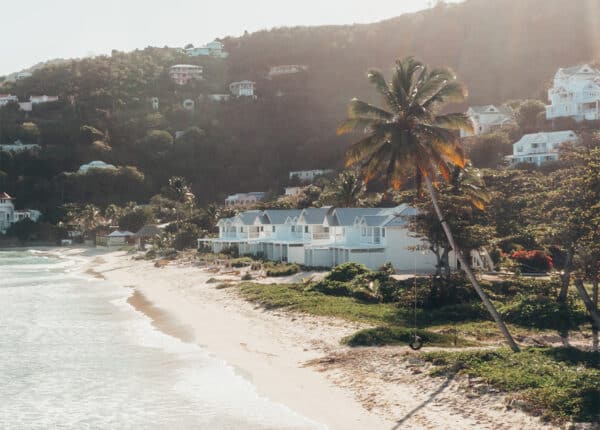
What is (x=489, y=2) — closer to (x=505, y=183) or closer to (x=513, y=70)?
(x=513, y=70)

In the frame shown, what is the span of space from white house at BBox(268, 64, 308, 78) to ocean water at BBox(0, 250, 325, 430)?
456 feet

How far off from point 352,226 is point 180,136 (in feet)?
302

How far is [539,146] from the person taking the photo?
222ft

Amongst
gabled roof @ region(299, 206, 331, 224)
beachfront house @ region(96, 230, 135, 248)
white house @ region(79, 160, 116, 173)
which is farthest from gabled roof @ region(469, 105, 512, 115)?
white house @ region(79, 160, 116, 173)

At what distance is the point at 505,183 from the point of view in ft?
155

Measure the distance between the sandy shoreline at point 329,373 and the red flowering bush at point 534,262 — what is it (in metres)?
14.4

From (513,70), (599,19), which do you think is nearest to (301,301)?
(513,70)

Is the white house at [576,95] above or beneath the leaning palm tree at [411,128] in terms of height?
above

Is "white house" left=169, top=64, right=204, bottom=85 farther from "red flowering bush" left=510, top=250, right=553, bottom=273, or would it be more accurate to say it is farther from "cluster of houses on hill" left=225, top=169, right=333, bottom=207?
"red flowering bush" left=510, top=250, right=553, bottom=273

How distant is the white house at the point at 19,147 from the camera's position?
12531 centimetres

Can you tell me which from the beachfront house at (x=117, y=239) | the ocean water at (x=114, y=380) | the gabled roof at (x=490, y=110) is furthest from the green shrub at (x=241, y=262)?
the gabled roof at (x=490, y=110)

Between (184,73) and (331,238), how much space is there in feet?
437

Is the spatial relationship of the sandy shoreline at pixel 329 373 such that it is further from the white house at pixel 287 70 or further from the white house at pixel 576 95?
the white house at pixel 287 70

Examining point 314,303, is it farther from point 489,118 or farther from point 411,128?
point 489,118
